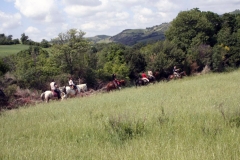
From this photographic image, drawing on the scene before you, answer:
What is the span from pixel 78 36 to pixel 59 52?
10.5 feet

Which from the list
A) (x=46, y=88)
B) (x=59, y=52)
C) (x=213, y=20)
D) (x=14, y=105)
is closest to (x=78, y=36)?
(x=59, y=52)

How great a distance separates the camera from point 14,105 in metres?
19.5

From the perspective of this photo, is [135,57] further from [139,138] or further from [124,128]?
[139,138]

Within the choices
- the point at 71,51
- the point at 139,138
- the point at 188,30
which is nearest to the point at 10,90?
the point at 71,51

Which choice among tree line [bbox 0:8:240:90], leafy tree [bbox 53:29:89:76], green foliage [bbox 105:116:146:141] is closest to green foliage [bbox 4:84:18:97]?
tree line [bbox 0:8:240:90]

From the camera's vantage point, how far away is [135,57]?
36.1 meters

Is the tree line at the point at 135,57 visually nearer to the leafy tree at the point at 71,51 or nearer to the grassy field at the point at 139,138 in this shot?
the leafy tree at the point at 71,51

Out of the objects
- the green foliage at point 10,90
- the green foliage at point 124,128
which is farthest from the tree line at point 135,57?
the green foliage at point 124,128

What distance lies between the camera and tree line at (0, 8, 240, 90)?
28.5 meters

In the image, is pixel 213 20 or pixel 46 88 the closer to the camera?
pixel 46 88

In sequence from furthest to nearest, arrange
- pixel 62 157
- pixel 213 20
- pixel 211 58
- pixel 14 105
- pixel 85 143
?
pixel 213 20 < pixel 211 58 < pixel 14 105 < pixel 85 143 < pixel 62 157

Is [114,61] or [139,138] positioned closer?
[139,138]

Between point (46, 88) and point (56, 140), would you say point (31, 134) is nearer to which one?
point (56, 140)

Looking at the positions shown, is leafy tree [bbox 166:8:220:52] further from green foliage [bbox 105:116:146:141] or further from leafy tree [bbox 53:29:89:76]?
green foliage [bbox 105:116:146:141]
